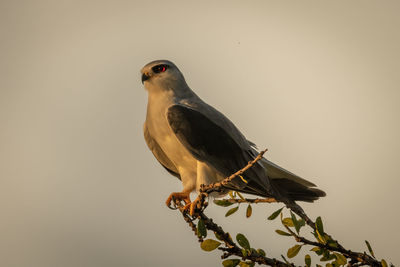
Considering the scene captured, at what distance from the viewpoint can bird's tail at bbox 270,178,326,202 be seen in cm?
526

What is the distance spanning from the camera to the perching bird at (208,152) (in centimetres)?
525

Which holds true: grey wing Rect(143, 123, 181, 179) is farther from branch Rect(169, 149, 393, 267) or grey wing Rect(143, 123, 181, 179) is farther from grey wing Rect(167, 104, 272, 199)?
branch Rect(169, 149, 393, 267)

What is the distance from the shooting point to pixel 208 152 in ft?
17.5

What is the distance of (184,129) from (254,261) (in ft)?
7.71

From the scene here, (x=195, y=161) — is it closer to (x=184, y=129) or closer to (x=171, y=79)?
(x=184, y=129)

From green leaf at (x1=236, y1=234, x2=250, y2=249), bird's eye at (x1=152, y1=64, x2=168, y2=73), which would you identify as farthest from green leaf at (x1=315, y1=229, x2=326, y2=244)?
bird's eye at (x1=152, y1=64, x2=168, y2=73)

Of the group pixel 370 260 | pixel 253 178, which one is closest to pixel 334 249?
pixel 370 260

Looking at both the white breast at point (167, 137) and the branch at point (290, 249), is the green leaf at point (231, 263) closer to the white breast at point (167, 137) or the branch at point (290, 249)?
the branch at point (290, 249)

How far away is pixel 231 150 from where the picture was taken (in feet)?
17.6

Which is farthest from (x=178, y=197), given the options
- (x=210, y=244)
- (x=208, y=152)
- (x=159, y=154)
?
(x=210, y=244)

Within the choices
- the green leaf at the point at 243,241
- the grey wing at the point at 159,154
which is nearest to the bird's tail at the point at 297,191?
the grey wing at the point at 159,154

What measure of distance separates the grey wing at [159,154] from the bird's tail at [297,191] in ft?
4.34

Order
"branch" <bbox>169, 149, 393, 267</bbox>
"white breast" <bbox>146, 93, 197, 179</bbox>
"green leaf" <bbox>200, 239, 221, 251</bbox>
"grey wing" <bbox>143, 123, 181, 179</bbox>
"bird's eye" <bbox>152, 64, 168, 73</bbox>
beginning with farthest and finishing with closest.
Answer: "bird's eye" <bbox>152, 64, 168, 73</bbox>
"grey wing" <bbox>143, 123, 181, 179</bbox>
"white breast" <bbox>146, 93, 197, 179</bbox>
"green leaf" <bbox>200, 239, 221, 251</bbox>
"branch" <bbox>169, 149, 393, 267</bbox>

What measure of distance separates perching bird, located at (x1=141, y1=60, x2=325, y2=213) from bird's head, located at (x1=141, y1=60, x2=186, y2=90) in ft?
0.98
